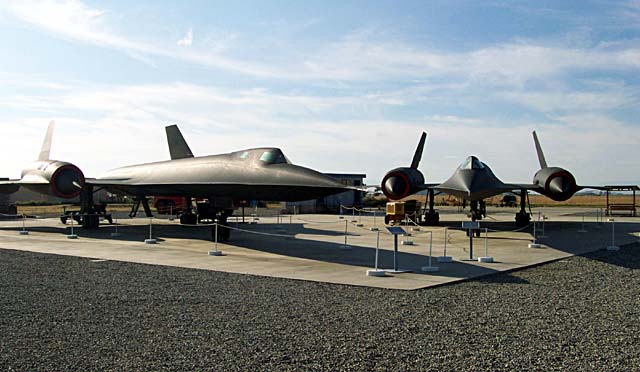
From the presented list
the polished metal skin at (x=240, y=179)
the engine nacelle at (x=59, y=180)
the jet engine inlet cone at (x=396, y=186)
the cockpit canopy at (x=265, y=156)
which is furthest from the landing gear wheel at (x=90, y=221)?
the jet engine inlet cone at (x=396, y=186)

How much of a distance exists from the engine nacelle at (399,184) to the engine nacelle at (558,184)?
450cm

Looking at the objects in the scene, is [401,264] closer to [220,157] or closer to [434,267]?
[434,267]

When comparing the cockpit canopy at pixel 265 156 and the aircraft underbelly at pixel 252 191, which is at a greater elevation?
the cockpit canopy at pixel 265 156

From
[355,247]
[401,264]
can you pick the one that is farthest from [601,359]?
[355,247]

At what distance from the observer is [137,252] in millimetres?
13945

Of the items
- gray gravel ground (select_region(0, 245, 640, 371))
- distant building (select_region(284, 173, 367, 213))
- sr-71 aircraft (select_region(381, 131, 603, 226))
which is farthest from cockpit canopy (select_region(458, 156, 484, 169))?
distant building (select_region(284, 173, 367, 213))

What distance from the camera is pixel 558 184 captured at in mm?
20500

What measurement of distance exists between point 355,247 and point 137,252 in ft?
18.0

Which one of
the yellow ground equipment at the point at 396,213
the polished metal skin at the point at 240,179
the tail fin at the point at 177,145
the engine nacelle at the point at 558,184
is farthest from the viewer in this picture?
the yellow ground equipment at the point at 396,213

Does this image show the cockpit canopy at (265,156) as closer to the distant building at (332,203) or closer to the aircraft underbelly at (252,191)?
the aircraft underbelly at (252,191)

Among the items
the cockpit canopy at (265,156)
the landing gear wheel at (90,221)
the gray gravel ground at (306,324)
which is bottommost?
the gray gravel ground at (306,324)

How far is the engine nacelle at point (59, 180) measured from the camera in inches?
777

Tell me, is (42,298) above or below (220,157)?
below

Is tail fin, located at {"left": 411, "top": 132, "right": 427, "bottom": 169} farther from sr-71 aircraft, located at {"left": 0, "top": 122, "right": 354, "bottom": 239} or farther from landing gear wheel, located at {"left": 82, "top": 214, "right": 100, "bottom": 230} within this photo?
landing gear wheel, located at {"left": 82, "top": 214, "right": 100, "bottom": 230}
